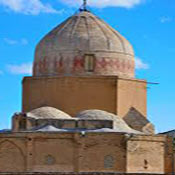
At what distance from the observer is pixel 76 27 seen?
129ft

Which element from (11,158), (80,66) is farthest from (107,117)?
(11,158)

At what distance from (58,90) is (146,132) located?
508 cm

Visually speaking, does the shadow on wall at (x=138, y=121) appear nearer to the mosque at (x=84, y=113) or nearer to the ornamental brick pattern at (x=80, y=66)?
the mosque at (x=84, y=113)

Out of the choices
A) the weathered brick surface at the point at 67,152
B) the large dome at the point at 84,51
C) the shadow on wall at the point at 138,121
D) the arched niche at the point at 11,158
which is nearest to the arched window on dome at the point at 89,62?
the large dome at the point at 84,51

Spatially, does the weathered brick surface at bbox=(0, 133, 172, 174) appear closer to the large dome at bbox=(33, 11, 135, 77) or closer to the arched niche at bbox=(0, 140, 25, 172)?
the arched niche at bbox=(0, 140, 25, 172)

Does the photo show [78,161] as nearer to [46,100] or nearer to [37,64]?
[46,100]

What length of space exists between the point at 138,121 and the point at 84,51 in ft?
15.3

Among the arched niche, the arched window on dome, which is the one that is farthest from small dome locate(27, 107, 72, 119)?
the arched window on dome

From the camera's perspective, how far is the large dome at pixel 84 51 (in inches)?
1519

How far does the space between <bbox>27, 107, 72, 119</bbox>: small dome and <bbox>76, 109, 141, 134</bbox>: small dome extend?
2.68 ft

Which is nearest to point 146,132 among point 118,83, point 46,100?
point 118,83

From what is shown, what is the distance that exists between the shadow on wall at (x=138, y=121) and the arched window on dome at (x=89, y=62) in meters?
3.08

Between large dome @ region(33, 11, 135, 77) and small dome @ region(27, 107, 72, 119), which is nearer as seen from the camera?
small dome @ region(27, 107, 72, 119)

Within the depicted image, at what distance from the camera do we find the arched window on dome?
38531mm
